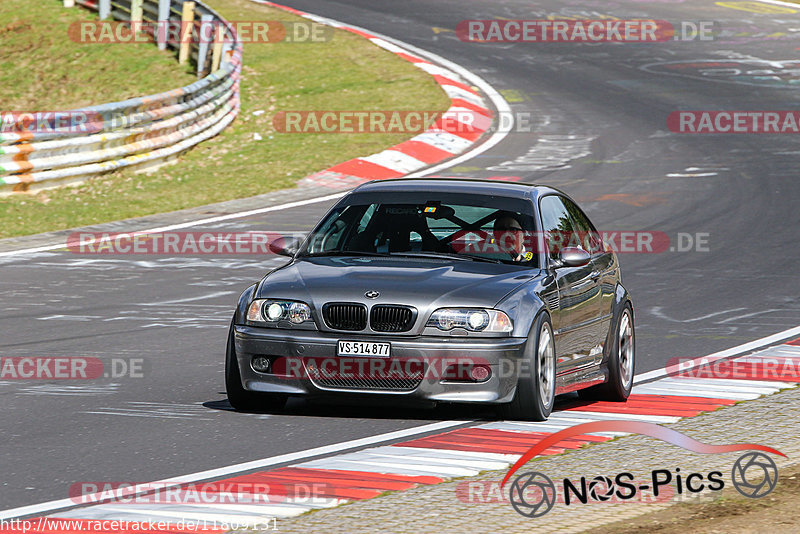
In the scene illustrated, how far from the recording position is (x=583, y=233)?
10.1 m

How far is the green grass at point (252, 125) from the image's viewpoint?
19.2 metres

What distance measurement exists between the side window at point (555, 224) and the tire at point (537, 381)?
2.84 feet

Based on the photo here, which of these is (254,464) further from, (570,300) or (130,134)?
(130,134)

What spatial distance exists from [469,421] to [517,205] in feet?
5.39

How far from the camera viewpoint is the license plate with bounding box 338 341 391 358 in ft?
27.0

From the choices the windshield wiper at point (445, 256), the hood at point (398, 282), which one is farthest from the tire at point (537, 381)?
the windshield wiper at point (445, 256)

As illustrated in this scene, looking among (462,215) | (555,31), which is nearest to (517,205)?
(462,215)

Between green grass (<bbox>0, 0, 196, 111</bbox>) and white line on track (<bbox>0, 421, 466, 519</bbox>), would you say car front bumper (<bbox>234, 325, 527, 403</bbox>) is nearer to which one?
white line on track (<bbox>0, 421, 466, 519</bbox>)

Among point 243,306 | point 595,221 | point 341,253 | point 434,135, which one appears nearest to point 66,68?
point 434,135

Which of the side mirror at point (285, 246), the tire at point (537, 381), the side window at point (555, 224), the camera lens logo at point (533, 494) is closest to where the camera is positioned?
the camera lens logo at point (533, 494)

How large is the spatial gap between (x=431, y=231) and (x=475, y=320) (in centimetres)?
124

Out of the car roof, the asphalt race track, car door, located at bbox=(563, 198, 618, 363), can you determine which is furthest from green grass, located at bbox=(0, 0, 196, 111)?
car door, located at bbox=(563, 198, 618, 363)

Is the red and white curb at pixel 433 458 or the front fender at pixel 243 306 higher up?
the front fender at pixel 243 306

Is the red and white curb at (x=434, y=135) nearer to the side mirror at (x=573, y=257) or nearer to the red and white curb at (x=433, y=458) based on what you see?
the red and white curb at (x=433, y=458)
